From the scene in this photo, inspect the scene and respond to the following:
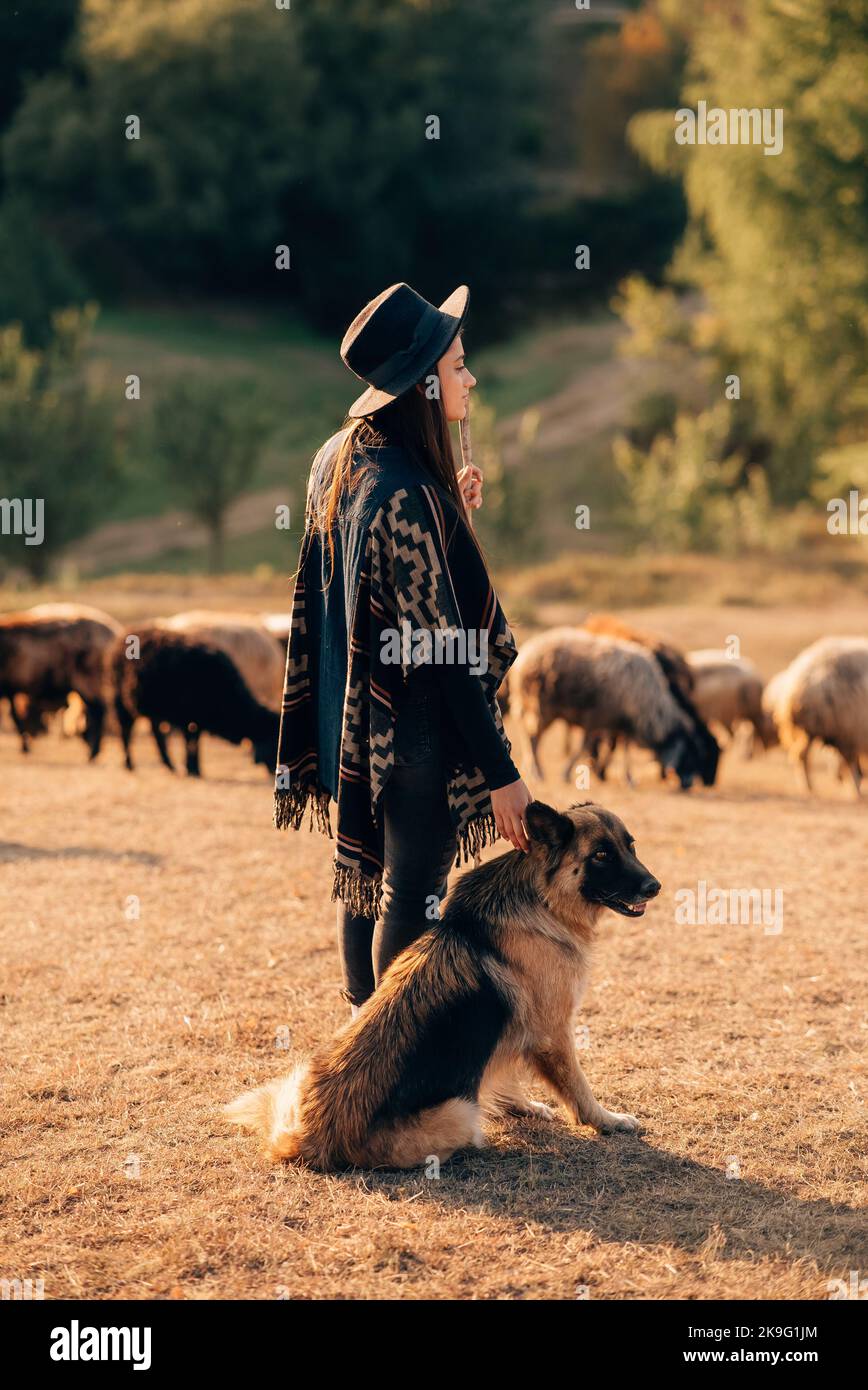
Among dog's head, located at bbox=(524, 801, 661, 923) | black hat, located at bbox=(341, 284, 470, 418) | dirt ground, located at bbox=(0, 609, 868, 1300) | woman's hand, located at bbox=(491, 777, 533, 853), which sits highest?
black hat, located at bbox=(341, 284, 470, 418)

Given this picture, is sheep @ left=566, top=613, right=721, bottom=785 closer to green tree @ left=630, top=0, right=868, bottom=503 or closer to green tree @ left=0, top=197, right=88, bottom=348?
green tree @ left=630, top=0, right=868, bottom=503

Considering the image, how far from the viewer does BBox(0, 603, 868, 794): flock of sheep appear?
12.6 m

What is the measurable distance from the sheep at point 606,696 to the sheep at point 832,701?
1.04 metres

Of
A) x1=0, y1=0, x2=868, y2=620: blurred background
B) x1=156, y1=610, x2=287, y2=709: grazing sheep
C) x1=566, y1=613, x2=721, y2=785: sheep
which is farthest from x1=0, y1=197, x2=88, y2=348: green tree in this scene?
x1=566, y1=613, x2=721, y2=785: sheep

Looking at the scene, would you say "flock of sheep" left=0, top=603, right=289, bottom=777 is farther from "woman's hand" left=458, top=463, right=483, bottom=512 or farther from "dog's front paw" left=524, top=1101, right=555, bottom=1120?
"woman's hand" left=458, top=463, right=483, bottom=512

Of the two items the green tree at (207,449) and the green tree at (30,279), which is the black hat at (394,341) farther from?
the green tree at (30,279)

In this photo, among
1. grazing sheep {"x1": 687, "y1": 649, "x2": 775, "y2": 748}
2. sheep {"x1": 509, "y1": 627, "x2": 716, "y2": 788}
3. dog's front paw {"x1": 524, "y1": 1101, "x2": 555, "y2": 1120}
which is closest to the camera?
dog's front paw {"x1": 524, "y1": 1101, "x2": 555, "y2": 1120}

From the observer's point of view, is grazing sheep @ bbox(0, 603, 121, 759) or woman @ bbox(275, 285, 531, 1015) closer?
woman @ bbox(275, 285, 531, 1015)


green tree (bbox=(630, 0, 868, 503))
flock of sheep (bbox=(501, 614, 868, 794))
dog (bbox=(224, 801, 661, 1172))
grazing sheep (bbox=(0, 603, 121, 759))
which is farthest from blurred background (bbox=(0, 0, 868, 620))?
dog (bbox=(224, 801, 661, 1172))

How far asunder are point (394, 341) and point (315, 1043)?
9.24ft

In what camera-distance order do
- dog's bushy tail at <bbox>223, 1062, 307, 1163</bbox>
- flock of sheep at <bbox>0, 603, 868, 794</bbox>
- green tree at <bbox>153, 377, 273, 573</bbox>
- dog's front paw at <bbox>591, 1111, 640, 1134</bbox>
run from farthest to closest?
1. green tree at <bbox>153, 377, 273, 573</bbox>
2. flock of sheep at <bbox>0, 603, 868, 794</bbox>
3. dog's front paw at <bbox>591, 1111, 640, 1134</bbox>
4. dog's bushy tail at <bbox>223, 1062, 307, 1163</bbox>

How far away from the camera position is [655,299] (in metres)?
37.8

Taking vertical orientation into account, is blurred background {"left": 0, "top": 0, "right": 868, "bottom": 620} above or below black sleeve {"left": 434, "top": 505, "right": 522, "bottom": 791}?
above

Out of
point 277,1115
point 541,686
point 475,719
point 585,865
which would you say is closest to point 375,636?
point 475,719
